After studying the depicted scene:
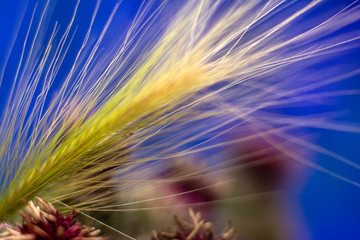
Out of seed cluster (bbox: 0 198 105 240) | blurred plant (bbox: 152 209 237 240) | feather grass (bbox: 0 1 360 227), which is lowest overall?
blurred plant (bbox: 152 209 237 240)

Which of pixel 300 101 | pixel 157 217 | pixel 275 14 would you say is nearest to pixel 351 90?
pixel 300 101

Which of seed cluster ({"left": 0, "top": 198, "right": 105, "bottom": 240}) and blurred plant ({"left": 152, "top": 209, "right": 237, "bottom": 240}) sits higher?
seed cluster ({"left": 0, "top": 198, "right": 105, "bottom": 240})

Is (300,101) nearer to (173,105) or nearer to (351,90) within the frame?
(351,90)

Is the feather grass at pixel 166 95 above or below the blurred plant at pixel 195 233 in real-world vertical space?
above

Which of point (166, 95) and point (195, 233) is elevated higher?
point (166, 95)

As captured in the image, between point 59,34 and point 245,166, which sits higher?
point 59,34

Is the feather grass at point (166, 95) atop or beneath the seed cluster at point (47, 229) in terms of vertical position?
Answer: atop

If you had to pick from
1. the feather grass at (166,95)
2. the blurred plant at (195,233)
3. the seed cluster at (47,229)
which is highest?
the feather grass at (166,95)

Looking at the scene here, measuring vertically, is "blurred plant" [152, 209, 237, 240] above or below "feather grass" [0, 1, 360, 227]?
below
